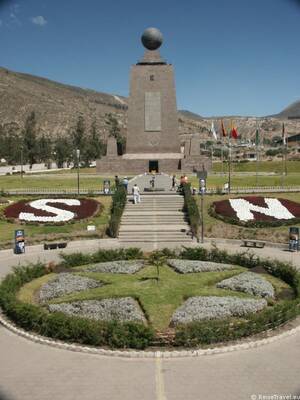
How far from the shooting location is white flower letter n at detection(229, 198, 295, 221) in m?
31.7

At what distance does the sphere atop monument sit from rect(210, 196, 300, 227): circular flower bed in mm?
33368

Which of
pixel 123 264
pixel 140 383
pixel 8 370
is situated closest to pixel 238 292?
pixel 123 264

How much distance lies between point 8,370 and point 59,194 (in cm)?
2787

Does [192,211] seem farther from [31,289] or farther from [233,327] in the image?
[233,327]

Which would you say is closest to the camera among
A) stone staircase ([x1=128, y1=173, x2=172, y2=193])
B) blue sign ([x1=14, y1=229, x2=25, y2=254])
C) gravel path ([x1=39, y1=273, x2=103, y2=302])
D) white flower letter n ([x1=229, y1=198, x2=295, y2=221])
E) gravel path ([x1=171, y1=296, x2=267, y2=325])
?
gravel path ([x1=171, y1=296, x2=267, y2=325])

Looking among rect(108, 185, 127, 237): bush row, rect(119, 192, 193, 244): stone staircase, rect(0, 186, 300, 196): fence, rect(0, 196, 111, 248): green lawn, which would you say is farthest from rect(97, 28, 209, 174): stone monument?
rect(0, 196, 111, 248): green lawn

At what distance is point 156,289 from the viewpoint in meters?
17.7

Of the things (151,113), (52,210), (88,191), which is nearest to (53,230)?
(52,210)

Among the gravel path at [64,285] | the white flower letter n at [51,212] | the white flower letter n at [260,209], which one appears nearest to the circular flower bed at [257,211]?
the white flower letter n at [260,209]

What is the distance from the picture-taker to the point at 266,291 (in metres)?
17.3

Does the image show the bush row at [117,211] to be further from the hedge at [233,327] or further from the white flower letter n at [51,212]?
the hedge at [233,327]

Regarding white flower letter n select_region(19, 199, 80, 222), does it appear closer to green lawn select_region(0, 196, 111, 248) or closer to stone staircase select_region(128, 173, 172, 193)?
green lawn select_region(0, 196, 111, 248)

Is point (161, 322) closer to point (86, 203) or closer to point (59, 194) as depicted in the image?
point (86, 203)

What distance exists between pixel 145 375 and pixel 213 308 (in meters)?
4.55
